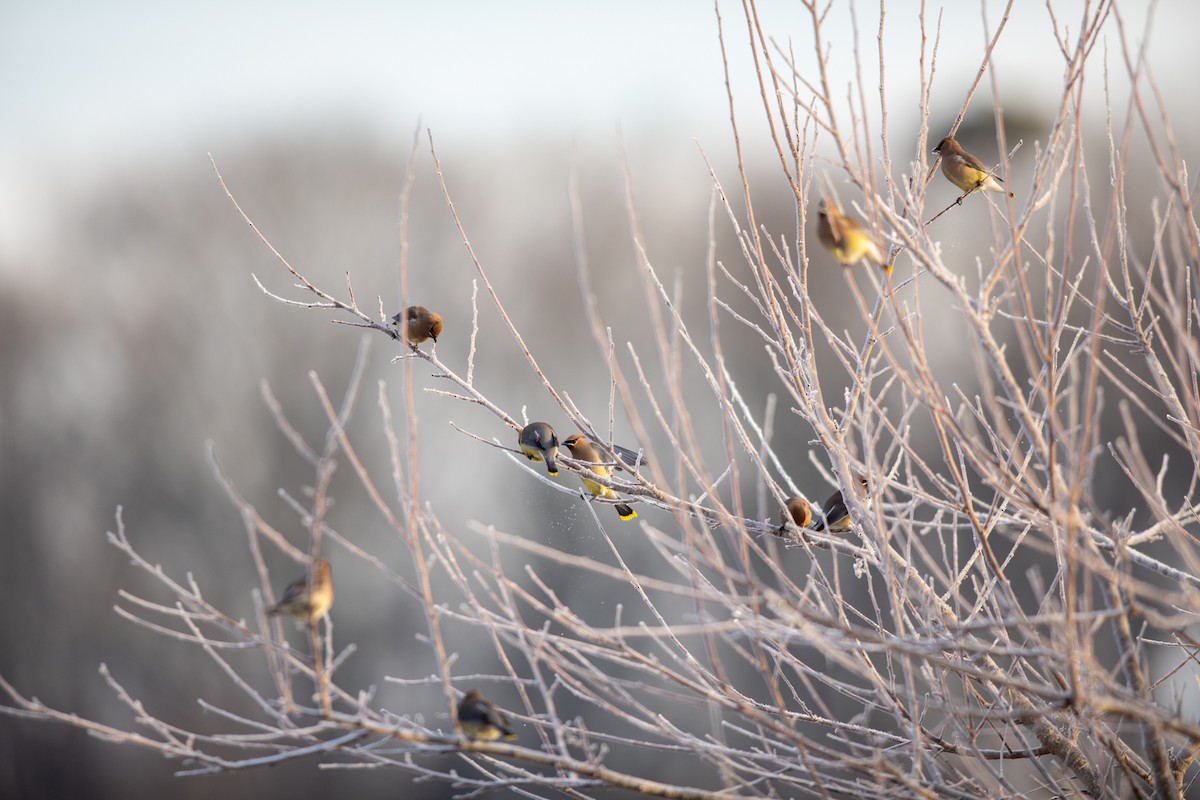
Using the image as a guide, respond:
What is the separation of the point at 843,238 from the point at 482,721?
5.13 ft

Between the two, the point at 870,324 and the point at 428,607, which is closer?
the point at 428,607

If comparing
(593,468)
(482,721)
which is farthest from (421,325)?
(482,721)

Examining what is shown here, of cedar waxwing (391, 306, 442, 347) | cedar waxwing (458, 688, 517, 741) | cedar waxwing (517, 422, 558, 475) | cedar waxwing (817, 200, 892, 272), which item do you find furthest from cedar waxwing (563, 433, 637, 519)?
cedar waxwing (817, 200, 892, 272)

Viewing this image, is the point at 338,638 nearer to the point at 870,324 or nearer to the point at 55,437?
the point at 55,437

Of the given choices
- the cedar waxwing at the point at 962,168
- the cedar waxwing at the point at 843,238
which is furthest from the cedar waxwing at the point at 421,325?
the cedar waxwing at the point at 962,168

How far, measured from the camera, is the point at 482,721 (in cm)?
254

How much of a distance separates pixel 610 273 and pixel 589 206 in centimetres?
119

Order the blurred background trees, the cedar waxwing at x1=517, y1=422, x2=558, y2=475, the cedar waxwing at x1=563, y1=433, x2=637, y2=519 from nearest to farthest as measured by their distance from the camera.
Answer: the cedar waxwing at x1=517, y1=422, x2=558, y2=475 < the cedar waxwing at x1=563, y1=433, x2=637, y2=519 < the blurred background trees

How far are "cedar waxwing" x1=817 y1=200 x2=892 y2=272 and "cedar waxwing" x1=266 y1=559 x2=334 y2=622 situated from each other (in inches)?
60.4

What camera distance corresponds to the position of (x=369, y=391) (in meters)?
14.8

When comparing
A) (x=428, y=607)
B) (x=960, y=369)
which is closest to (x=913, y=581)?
(x=428, y=607)

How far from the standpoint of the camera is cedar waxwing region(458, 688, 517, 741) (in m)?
2.51

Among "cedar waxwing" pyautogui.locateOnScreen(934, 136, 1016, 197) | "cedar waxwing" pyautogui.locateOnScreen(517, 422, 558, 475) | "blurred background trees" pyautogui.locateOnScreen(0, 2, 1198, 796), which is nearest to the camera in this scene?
"cedar waxwing" pyautogui.locateOnScreen(934, 136, 1016, 197)

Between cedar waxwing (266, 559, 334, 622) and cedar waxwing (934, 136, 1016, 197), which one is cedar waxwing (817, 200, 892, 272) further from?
cedar waxwing (266, 559, 334, 622)
